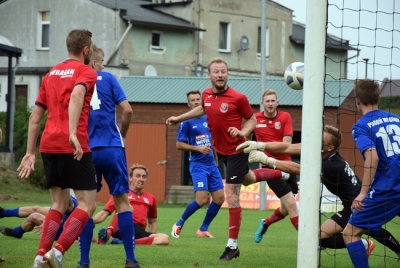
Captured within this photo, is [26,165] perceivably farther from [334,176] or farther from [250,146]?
[334,176]

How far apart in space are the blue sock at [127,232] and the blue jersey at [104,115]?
2.32 feet

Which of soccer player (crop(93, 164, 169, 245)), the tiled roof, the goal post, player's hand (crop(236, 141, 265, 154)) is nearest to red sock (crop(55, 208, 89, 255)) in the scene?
player's hand (crop(236, 141, 265, 154))

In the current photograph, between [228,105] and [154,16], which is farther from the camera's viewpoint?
[154,16]

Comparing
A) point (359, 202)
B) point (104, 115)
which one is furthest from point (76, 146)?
point (359, 202)

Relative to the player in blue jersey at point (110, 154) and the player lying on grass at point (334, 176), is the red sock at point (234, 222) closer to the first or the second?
the player lying on grass at point (334, 176)

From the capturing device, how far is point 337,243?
27.3ft

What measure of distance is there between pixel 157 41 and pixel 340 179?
108ft

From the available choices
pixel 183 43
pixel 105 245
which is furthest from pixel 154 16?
pixel 105 245

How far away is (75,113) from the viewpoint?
21.0 ft

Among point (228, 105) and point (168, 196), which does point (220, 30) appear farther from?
point (228, 105)

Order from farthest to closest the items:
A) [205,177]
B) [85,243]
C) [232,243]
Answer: [205,177] → [232,243] → [85,243]

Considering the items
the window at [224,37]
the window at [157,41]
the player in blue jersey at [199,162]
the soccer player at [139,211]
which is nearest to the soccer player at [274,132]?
the player in blue jersey at [199,162]

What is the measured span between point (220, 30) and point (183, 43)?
3.42 meters

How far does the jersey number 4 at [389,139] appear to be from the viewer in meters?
7.04
